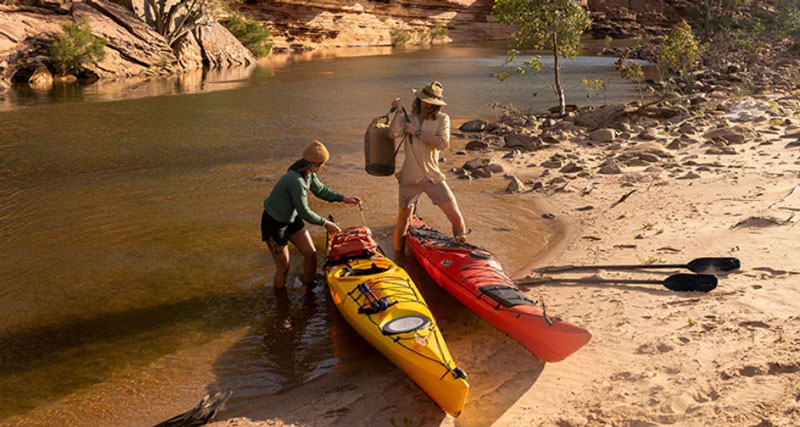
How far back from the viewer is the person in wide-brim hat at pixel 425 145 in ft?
21.6

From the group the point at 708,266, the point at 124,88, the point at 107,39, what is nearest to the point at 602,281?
the point at 708,266

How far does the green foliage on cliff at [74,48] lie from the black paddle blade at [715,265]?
1101 inches

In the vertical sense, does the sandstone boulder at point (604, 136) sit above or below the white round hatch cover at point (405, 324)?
above

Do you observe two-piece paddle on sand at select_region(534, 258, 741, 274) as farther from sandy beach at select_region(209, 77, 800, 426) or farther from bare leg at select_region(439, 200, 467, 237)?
bare leg at select_region(439, 200, 467, 237)

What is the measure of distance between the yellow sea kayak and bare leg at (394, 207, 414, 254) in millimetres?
588

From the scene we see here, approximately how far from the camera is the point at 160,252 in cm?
809

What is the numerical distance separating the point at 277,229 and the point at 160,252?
2.65m

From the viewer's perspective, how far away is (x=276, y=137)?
1566cm

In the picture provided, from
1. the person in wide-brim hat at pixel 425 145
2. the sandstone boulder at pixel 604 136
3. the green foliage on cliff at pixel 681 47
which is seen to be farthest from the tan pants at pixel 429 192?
the green foliage on cliff at pixel 681 47

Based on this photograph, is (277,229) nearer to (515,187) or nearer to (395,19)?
(515,187)

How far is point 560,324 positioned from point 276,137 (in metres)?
12.1

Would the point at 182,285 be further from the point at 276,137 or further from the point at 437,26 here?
the point at 437,26

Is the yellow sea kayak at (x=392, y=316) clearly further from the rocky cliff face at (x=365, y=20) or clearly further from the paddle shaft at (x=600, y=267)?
the rocky cliff face at (x=365, y=20)

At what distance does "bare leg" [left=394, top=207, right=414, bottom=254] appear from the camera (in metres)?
7.38
